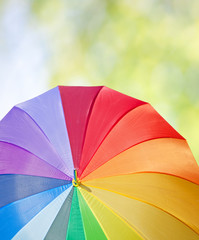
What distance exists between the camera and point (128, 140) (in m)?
3.37

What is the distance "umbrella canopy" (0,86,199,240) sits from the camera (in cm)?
292

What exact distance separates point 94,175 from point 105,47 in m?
3.48

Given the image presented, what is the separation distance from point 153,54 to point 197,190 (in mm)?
3188

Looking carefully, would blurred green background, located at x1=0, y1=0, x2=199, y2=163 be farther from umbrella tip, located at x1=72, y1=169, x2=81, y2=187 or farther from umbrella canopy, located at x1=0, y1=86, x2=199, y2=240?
umbrella tip, located at x1=72, y1=169, x2=81, y2=187

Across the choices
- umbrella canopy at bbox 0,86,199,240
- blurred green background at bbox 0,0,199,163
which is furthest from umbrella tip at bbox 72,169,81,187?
blurred green background at bbox 0,0,199,163

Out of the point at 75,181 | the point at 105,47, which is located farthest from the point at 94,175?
the point at 105,47

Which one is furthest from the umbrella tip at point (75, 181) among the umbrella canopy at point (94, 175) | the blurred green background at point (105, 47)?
the blurred green background at point (105, 47)

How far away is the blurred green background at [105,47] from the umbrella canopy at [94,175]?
2148 mm

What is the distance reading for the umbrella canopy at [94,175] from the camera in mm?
2920

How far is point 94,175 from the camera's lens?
10.0ft

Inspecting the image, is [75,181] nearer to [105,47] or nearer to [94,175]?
[94,175]

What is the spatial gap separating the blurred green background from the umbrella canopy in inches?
84.6

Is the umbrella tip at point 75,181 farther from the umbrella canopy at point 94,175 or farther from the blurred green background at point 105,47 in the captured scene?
the blurred green background at point 105,47

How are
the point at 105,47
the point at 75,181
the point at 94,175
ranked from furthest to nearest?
the point at 105,47 < the point at 94,175 < the point at 75,181
